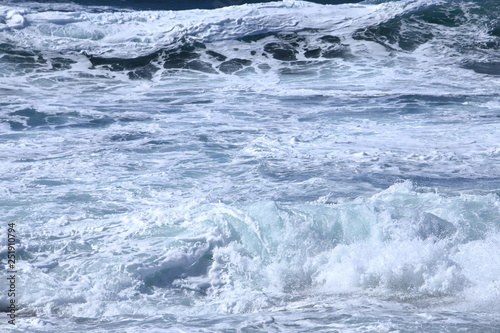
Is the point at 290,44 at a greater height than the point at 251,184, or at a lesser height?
greater

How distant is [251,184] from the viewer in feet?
20.9

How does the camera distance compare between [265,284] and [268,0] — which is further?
[268,0]

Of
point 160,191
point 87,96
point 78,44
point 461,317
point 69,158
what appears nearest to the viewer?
point 461,317

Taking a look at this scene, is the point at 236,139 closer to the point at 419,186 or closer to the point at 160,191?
the point at 160,191

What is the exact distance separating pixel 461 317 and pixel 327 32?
10.5m

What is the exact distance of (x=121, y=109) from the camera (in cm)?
936

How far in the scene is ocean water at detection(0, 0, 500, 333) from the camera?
441cm

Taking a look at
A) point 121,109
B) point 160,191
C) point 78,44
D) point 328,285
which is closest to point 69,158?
point 160,191

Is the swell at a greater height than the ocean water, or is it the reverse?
the swell

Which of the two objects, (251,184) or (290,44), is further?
(290,44)

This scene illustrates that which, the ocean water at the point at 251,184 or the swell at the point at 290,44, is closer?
the ocean water at the point at 251,184

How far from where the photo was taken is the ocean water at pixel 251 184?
441 centimetres

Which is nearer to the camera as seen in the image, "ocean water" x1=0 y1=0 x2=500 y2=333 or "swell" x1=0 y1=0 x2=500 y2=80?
"ocean water" x1=0 y1=0 x2=500 y2=333

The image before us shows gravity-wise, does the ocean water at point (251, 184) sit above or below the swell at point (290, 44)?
below
